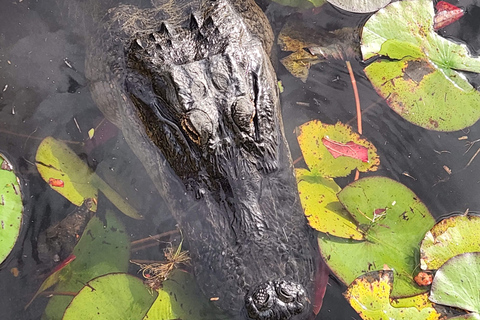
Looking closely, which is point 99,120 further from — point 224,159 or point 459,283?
point 459,283

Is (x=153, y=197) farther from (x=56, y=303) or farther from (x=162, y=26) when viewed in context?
(x=162, y=26)

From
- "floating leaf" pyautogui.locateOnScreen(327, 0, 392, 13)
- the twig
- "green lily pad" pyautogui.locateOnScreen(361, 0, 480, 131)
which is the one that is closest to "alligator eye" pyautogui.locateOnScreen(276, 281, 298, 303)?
the twig

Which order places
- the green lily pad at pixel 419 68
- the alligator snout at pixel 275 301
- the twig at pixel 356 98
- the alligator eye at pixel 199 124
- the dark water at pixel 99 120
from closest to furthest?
the alligator snout at pixel 275 301 → the alligator eye at pixel 199 124 → the dark water at pixel 99 120 → the green lily pad at pixel 419 68 → the twig at pixel 356 98

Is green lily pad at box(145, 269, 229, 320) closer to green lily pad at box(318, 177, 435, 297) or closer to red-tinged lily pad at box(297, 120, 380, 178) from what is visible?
green lily pad at box(318, 177, 435, 297)

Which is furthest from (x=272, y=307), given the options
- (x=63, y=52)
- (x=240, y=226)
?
(x=63, y=52)

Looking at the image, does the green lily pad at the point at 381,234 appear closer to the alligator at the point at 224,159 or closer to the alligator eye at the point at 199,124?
the alligator at the point at 224,159

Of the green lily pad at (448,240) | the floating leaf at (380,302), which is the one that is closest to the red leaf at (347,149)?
the green lily pad at (448,240)

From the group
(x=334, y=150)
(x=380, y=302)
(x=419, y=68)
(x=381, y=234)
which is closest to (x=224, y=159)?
(x=334, y=150)
